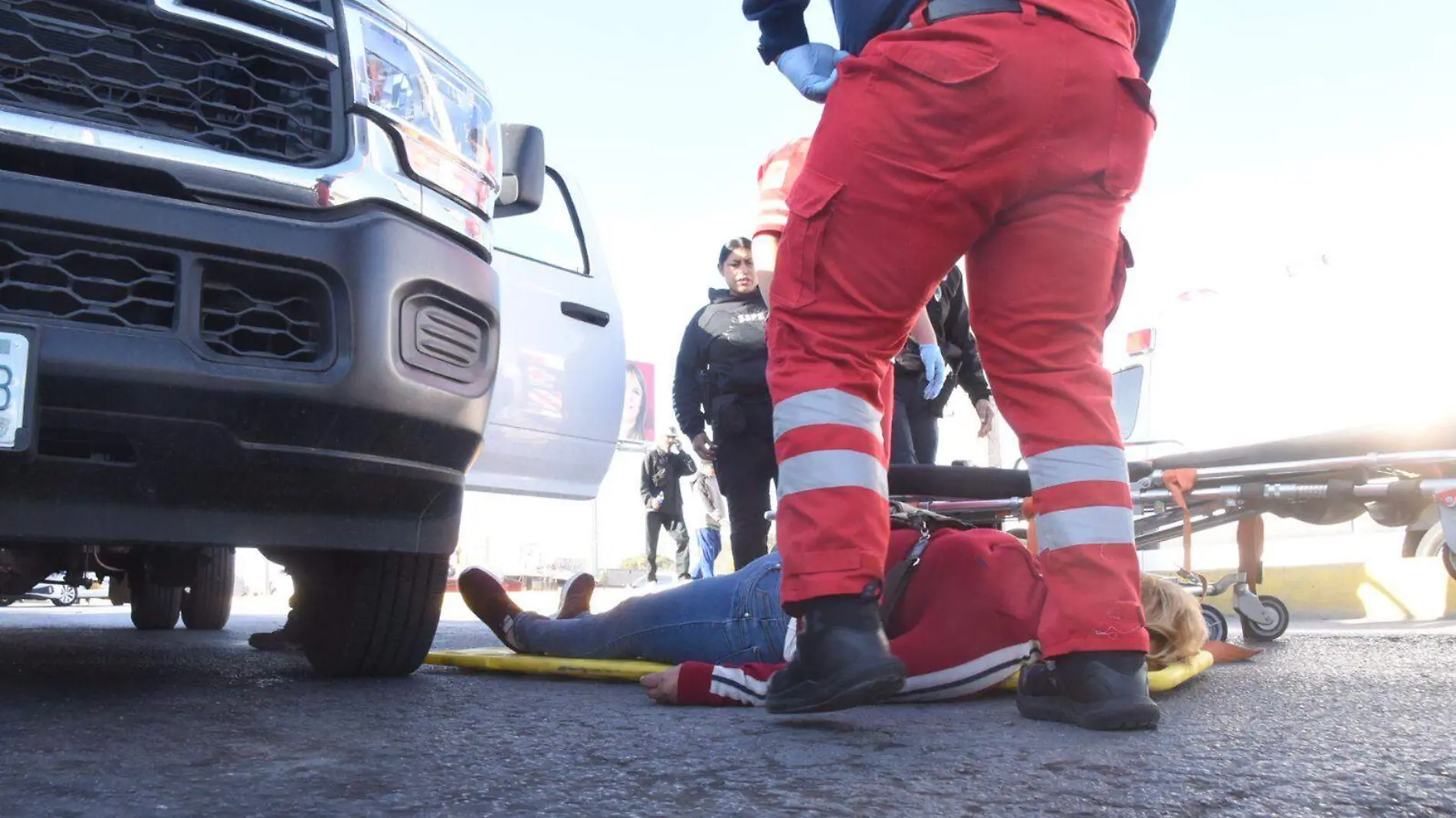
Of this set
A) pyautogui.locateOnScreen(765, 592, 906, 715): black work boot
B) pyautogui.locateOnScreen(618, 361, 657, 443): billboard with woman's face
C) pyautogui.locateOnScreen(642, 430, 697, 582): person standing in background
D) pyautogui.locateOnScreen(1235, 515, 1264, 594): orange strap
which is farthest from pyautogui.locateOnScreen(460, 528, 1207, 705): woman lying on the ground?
pyautogui.locateOnScreen(618, 361, 657, 443): billboard with woman's face

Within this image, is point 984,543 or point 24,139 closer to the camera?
point 24,139

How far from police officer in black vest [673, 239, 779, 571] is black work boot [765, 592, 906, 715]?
2403 mm

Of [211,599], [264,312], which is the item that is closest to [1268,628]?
[264,312]

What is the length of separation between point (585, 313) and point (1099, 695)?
248 cm

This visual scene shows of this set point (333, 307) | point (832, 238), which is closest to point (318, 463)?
point (333, 307)

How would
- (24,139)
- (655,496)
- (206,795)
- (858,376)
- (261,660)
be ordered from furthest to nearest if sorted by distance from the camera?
(655,496) < (261,660) < (858,376) < (24,139) < (206,795)

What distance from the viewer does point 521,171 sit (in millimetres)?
2949

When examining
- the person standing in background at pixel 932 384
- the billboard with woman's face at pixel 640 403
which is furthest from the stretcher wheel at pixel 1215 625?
the billboard with woman's face at pixel 640 403

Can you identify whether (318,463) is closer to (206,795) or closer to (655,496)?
(206,795)

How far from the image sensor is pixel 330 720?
1.87 metres

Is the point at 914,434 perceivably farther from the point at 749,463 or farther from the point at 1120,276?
the point at 1120,276

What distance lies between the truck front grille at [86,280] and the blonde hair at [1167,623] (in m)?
1.93

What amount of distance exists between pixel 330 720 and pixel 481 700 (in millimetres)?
378

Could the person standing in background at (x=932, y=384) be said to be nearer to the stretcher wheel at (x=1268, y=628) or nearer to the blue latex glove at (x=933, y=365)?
the blue latex glove at (x=933, y=365)
